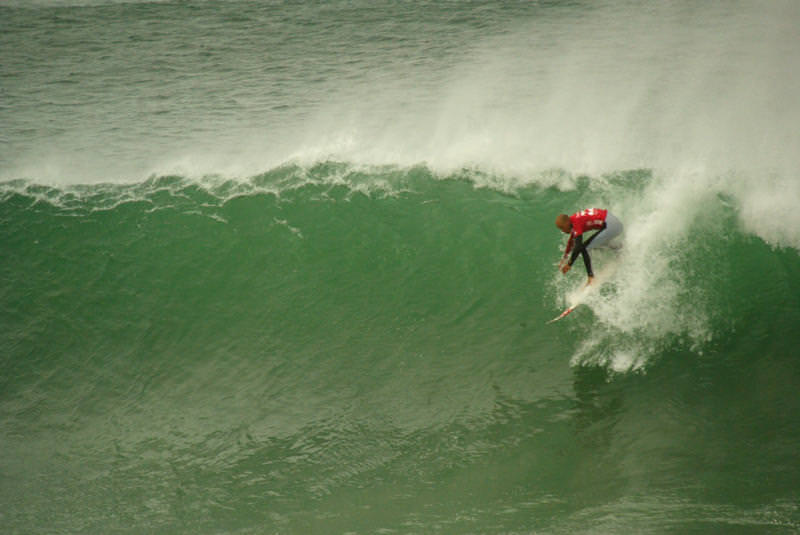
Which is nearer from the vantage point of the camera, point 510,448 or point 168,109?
point 510,448

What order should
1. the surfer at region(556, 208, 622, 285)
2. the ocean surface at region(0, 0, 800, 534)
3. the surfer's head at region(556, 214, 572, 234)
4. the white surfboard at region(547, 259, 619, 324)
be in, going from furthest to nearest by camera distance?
the white surfboard at region(547, 259, 619, 324), the surfer at region(556, 208, 622, 285), the surfer's head at region(556, 214, 572, 234), the ocean surface at region(0, 0, 800, 534)

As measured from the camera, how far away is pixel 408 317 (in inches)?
287

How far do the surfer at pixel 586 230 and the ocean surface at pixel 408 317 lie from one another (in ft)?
1.41

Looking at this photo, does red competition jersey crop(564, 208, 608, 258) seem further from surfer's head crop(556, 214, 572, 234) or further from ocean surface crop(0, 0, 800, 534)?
ocean surface crop(0, 0, 800, 534)

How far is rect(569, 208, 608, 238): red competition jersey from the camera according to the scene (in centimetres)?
647

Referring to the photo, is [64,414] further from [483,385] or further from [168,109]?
[168,109]

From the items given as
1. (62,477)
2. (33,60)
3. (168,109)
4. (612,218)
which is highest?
(33,60)

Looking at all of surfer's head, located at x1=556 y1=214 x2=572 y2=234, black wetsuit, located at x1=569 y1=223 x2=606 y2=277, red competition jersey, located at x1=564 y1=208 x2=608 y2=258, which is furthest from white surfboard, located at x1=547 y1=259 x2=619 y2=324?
surfer's head, located at x1=556 y1=214 x2=572 y2=234

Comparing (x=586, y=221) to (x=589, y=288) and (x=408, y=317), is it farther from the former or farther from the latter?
(x=408, y=317)

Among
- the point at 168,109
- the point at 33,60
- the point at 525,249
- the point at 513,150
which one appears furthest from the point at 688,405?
the point at 33,60

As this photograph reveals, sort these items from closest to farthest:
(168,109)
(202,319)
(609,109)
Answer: (202,319)
(609,109)
(168,109)

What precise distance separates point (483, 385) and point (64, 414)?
14.4 feet

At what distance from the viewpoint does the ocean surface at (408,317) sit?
560 cm

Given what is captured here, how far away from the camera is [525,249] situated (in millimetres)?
7863
